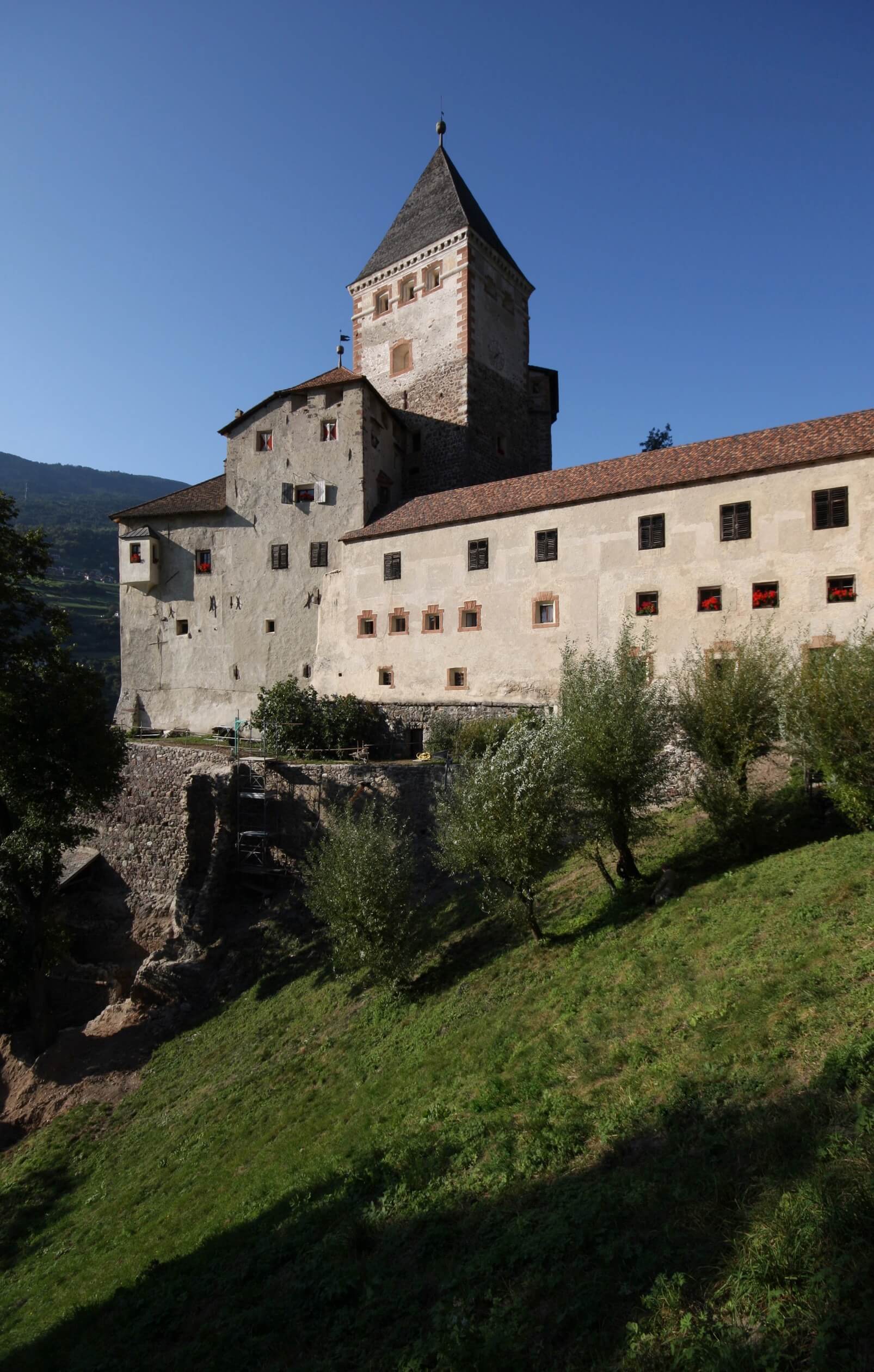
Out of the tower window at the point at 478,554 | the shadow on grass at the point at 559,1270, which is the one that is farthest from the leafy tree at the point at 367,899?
the tower window at the point at 478,554

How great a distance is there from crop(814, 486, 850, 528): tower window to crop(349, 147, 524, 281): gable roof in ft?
90.0

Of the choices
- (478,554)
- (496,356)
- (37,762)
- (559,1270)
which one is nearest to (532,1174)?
(559,1270)

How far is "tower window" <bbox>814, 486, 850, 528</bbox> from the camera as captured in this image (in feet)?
73.5

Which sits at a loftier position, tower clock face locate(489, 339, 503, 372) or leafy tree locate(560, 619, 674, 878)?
tower clock face locate(489, 339, 503, 372)

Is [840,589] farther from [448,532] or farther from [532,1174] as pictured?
[532,1174]

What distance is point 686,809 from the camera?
20938mm

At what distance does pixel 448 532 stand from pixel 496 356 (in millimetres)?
16645

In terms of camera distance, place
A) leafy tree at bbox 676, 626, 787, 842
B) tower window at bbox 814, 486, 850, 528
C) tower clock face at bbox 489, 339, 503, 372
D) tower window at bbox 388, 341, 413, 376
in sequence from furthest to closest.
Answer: tower window at bbox 388, 341, 413, 376 → tower clock face at bbox 489, 339, 503, 372 → tower window at bbox 814, 486, 850, 528 → leafy tree at bbox 676, 626, 787, 842

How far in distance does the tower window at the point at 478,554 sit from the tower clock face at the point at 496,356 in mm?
16556

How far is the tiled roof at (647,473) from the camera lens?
2325cm

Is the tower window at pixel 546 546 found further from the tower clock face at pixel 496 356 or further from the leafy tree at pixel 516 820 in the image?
the tower clock face at pixel 496 356

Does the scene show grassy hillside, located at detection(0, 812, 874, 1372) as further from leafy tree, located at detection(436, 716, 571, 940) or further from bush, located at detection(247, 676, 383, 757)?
bush, located at detection(247, 676, 383, 757)

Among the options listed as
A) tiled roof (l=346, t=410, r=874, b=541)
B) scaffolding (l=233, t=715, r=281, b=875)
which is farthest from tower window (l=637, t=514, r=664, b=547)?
scaffolding (l=233, t=715, r=281, b=875)

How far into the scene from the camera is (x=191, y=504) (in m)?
38.8
